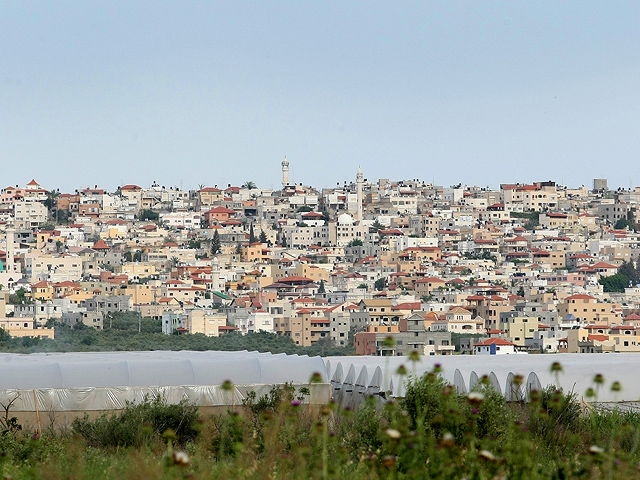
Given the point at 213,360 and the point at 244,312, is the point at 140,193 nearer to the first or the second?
the point at 244,312

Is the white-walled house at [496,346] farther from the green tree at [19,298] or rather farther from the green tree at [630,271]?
the green tree at [630,271]

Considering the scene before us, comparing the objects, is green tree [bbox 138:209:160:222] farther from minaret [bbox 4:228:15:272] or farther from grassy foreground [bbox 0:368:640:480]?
grassy foreground [bbox 0:368:640:480]

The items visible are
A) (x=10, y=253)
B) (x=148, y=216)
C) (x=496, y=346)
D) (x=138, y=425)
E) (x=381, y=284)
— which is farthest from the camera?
(x=148, y=216)

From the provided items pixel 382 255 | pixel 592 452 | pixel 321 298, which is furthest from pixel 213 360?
pixel 382 255

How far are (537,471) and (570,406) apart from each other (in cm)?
299

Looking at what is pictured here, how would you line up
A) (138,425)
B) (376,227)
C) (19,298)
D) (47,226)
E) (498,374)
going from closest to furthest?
(138,425) < (498,374) < (19,298) < (376,227) < (47,226)

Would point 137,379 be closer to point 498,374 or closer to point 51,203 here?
point 498,374

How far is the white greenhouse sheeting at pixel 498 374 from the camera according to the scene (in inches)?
389

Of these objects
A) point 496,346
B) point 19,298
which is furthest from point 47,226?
point 496,346

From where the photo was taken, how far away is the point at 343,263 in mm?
75938

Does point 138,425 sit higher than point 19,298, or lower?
higher

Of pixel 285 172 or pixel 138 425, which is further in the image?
pixel 285 172

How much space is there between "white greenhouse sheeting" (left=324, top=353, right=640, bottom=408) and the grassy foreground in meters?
1.43

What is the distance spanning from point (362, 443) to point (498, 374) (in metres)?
4.69
